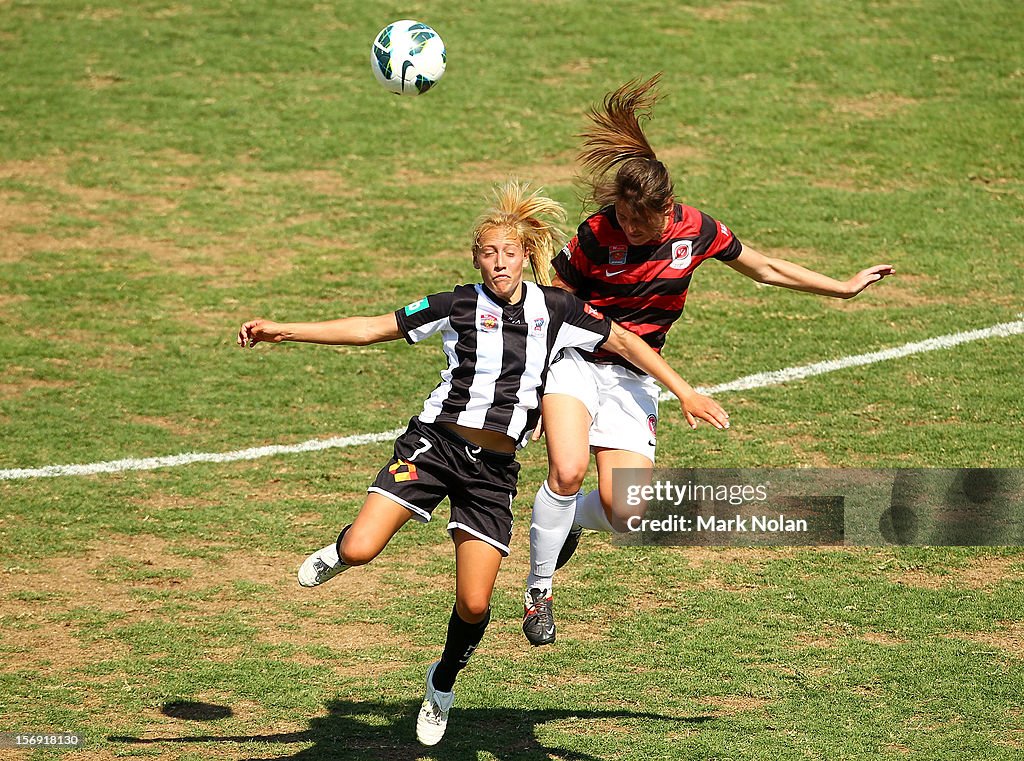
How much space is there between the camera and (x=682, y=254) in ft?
23.6

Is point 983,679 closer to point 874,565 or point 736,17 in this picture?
point 874,565

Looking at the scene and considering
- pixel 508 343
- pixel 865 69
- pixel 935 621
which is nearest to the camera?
pixel 508 343

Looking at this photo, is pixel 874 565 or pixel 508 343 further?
pixel 874 565

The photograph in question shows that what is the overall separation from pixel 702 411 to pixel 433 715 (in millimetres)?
2001

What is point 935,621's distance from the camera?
782 cm

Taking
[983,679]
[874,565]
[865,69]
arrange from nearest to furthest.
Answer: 1. [983,679]
2. [874,565]
3. [865,69]

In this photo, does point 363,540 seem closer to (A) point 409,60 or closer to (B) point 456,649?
(B) point 456,649

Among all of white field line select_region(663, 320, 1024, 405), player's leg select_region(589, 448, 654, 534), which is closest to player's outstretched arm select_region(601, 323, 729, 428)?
player's leg select_region(589, 448, 654, 534)

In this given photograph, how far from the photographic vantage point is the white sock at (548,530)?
6781 mm

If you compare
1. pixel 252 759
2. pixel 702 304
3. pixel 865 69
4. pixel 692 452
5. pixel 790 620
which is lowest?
pixel 252 759

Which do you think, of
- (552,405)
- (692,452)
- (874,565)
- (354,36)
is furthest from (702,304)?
(354,36)

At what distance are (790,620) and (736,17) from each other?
11.9 m

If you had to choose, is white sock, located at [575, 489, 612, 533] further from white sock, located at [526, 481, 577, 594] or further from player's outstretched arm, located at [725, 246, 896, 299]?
player's outstretched arm, located at [725, 246, 896, 299]

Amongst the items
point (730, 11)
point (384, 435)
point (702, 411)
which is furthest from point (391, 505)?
point (730, 11)
